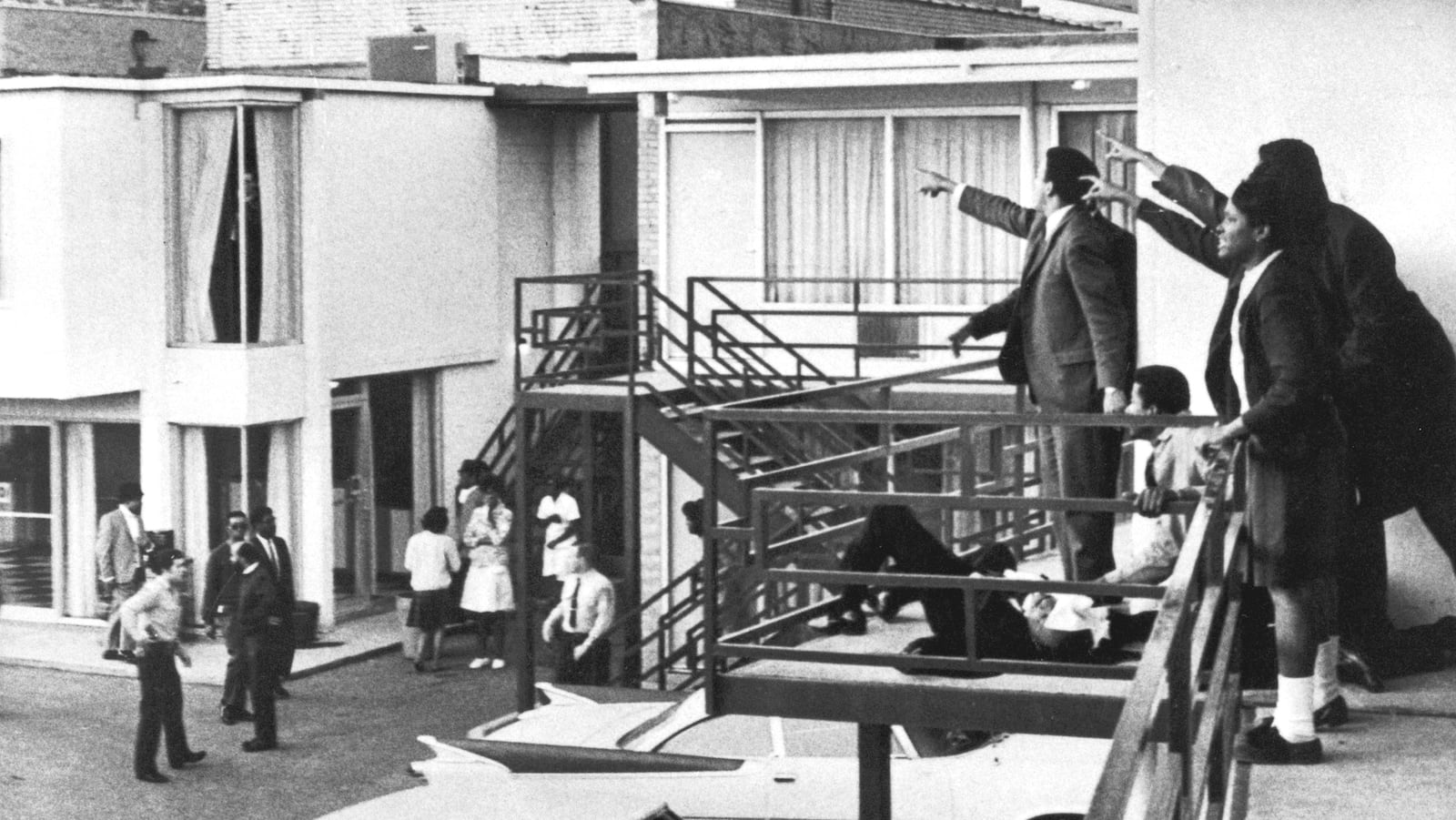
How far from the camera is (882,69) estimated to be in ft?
67.7

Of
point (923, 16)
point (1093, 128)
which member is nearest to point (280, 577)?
point (1093, 128)

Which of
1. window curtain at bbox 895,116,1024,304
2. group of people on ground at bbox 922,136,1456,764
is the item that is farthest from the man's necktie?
group of people on ground at bbox 922,136,1456,764

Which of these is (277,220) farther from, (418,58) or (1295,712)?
(1295,712)

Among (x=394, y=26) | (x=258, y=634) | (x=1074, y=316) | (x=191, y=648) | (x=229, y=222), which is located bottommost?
(x=191, y=648)

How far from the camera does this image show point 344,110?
955 inches

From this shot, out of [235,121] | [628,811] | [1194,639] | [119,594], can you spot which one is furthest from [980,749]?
[235,121]

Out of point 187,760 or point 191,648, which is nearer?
point 187,760

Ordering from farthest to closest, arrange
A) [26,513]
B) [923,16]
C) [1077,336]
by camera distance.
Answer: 1. [923,16]
2. [26,513]
3. [1077,336]

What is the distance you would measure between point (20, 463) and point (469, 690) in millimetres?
7303

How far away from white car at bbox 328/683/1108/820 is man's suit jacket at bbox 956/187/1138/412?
179 centimetres

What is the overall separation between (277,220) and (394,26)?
27.9 feet

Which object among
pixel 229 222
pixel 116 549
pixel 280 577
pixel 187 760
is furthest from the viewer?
pixel 229 222

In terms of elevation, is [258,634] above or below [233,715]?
above

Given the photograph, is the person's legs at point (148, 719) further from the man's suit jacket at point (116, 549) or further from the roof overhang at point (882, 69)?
the roof overhang at point (882, 69)
